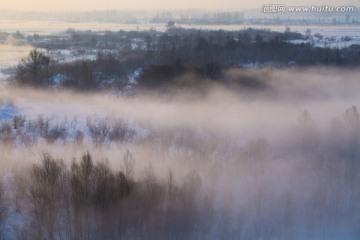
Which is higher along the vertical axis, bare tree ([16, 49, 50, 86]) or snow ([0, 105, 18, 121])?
bare tree ([16, 49, 50, 86])

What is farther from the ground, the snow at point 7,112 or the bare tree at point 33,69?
the bare tree at point 33,69

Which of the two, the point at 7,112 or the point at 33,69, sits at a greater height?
the point at 33,69

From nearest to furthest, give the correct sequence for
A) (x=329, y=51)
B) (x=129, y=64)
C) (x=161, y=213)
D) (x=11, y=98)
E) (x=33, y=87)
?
(x=161, y=213) < (x=11, y=98) < (x=33, y=87) < (x=129, y=64) < (x=329, y=51)

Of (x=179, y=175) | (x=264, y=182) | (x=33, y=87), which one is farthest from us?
(x=33, y=87)

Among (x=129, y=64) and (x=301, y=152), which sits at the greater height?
(x=129, y=64)

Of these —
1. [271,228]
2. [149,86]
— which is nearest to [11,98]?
[149,86]

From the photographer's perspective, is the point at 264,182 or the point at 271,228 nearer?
the point at 271,228

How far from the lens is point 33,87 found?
22.2 metres

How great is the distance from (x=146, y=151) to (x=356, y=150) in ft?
23.2

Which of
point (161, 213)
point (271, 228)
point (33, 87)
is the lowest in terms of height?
point (271, 228)

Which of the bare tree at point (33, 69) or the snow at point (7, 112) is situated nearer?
the snow at point (7, 112)

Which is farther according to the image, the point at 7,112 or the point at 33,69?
the point at 33,69

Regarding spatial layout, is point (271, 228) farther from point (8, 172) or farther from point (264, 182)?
point (8, 172)

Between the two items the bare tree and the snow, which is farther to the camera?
the bare tree
